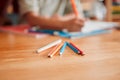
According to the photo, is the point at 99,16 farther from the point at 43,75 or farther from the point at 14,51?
the point at 43,75

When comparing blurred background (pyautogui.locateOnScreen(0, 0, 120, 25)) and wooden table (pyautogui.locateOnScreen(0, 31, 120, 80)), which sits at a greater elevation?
blurred background (pyautogui.locateOnScreen(0, 0, 120, 25))

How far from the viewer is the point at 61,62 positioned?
598mm

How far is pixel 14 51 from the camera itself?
0.71m

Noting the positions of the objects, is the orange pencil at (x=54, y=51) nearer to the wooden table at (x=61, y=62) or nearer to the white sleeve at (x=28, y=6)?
the wooden table at (x=61, y=62)

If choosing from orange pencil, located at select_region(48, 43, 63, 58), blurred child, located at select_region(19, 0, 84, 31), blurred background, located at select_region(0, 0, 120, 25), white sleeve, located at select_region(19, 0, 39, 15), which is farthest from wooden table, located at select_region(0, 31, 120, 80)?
blurred background, located at select_region(0, 0, 120, 25)

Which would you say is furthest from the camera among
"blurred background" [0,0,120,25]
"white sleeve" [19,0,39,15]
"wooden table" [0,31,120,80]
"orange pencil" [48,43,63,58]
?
"blurred background" [0,0,120,25]

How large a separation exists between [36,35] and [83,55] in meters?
0.34

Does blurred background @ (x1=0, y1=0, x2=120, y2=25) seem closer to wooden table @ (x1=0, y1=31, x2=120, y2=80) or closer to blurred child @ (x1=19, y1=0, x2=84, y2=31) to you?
blurred child @ (x1=19, y1=0, x2=84, y2=31)

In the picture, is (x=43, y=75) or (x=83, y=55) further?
(x=83, y=55)

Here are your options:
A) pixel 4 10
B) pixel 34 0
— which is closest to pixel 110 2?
pixel 34 0

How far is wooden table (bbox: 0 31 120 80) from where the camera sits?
507 millimetres

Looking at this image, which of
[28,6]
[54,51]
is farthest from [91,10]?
[54,51]

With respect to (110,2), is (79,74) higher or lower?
lower

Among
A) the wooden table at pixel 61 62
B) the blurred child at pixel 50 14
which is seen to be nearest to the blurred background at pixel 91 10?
the blurred child at pixel 50 14
